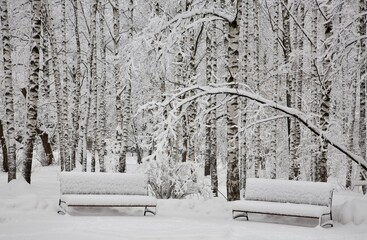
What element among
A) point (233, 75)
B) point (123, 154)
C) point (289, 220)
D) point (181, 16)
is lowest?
point (289, 220)

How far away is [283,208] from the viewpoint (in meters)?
7.27

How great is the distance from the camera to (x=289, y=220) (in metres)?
8.10

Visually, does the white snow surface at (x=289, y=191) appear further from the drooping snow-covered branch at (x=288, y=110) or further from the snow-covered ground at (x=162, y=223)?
the drooping snow-covered branch at (x=288, y=110)

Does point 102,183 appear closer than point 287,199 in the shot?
No

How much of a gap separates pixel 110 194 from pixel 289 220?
375 centimetres

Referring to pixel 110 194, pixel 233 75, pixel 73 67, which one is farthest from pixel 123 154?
pixel 73 67

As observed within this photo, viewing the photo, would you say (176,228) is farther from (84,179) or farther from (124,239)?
(84,179)

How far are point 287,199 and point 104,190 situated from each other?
3720 millimetres

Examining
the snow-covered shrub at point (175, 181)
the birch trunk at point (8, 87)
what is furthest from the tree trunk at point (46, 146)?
the snow-covered shrub at point (175, 181)

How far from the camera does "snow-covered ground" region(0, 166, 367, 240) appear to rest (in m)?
6.01

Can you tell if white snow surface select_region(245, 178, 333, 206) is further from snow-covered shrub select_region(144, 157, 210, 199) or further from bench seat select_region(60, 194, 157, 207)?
snow-covered shrub select_region(144, 157, 210, 199)

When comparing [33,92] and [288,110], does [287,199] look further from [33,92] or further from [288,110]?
[33,92]

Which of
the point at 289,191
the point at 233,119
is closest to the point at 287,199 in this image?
the point at 289,191

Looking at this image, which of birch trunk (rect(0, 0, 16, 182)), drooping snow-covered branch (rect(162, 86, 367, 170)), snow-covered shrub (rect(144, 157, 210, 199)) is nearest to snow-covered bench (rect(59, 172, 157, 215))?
snow-covered shrub (rect(144, 157, 210, 199))
